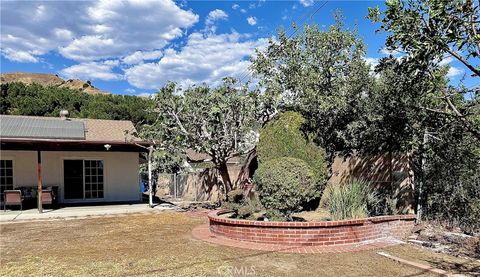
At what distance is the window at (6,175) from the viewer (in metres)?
14.7

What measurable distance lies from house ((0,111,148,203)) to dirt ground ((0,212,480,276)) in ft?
20.7

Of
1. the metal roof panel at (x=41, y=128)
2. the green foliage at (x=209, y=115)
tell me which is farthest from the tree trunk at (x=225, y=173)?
the metal roof panel at (x=41, y=128)

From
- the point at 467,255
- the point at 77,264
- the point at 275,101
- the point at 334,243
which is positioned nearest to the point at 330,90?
the point at 275,101

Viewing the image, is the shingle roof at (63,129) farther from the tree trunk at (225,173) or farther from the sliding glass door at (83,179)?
the tree trunk at (225,173)


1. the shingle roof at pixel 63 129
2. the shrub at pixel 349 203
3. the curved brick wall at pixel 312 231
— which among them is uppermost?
the shingle roof at pixel 63 129

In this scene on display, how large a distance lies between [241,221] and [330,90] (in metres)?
5.40

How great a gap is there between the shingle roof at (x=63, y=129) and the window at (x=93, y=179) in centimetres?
118

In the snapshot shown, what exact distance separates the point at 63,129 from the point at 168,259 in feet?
39.6

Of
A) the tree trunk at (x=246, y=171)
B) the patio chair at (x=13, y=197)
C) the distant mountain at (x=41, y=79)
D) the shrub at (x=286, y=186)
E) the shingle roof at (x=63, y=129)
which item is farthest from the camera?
the distant mountain at (x=41, y=79)

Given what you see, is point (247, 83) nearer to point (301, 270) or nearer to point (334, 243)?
point (334, 243)

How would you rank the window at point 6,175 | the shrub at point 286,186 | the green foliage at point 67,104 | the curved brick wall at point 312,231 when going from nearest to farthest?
the curved brick wall at point 312,231, the shrub at point 286,186, the window at point 6,175, the green foliage at point 67,104

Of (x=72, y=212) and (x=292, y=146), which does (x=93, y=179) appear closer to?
(x=72, y=212)

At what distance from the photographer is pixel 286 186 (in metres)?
7.33

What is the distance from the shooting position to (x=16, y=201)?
12.8 meters
